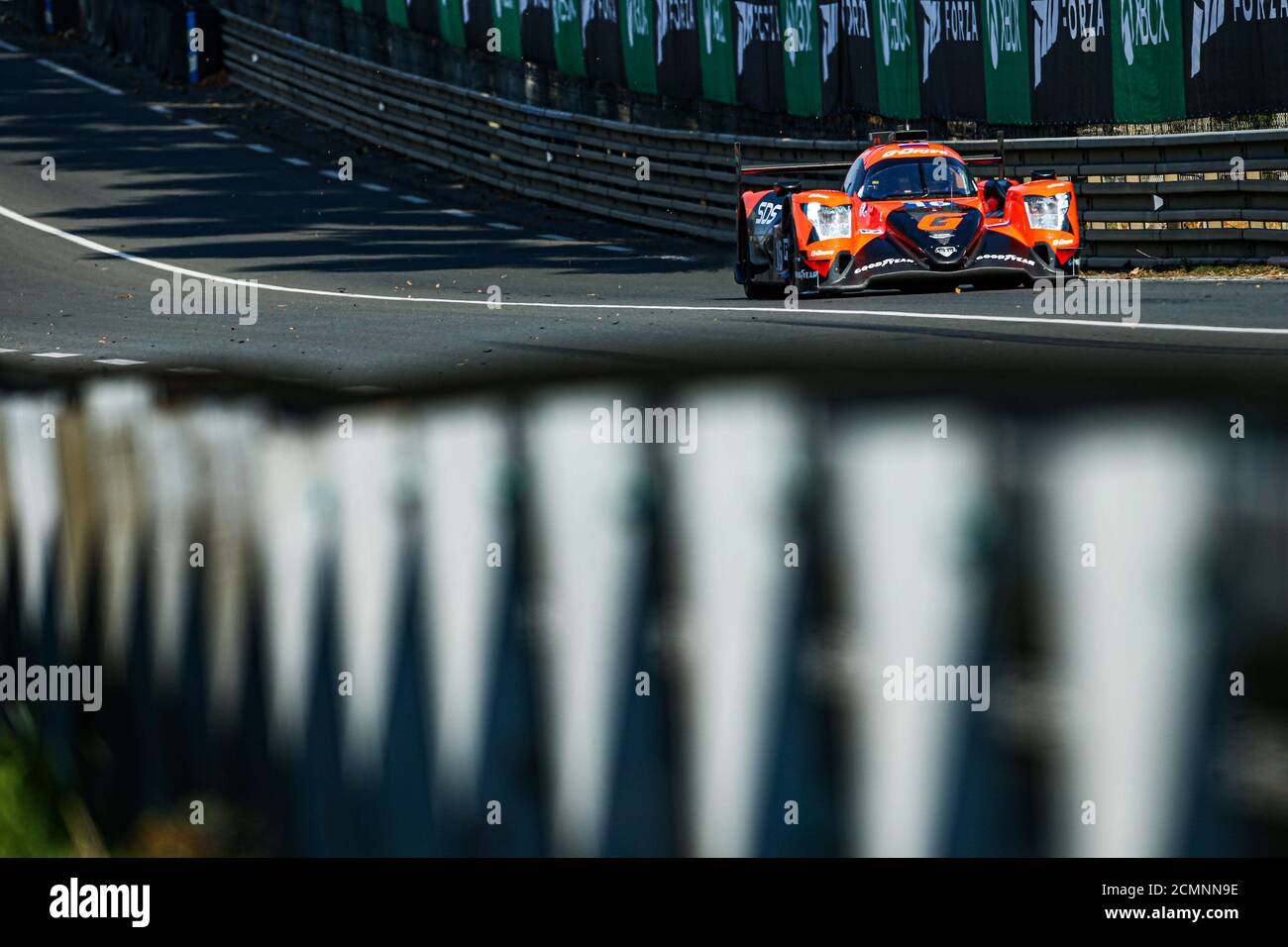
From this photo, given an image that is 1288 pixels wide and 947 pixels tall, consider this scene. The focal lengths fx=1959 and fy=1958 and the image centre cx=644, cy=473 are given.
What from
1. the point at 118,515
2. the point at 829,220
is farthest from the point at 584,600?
the point at 829,220

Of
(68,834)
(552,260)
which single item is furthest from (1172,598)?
(552,260)

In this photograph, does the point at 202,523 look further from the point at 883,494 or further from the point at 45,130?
the point at 45,130

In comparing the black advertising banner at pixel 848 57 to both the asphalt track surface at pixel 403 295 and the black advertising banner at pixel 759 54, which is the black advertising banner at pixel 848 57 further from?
the asphalt track surface at pixel 403 295

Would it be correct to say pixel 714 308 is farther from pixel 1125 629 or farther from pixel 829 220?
pixel 1125 629

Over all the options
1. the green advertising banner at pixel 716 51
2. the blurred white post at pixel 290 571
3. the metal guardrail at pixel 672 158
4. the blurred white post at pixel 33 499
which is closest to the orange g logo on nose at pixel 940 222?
the metal guardrail at pixel 672 158

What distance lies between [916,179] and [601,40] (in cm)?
1118

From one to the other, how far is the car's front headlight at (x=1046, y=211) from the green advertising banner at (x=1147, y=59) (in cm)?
281

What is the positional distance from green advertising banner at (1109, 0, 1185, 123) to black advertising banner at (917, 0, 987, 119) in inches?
77.7

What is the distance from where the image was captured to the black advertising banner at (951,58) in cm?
1835

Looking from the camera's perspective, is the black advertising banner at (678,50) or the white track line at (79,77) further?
the white track line at (79,77)

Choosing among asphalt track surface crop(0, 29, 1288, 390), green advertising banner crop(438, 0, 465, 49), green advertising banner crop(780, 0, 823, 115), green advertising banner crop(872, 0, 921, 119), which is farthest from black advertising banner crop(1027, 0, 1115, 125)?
green advertising banner crop(438, 0, 465, 49)

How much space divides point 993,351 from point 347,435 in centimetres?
401

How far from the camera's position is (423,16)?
96.5 ft
